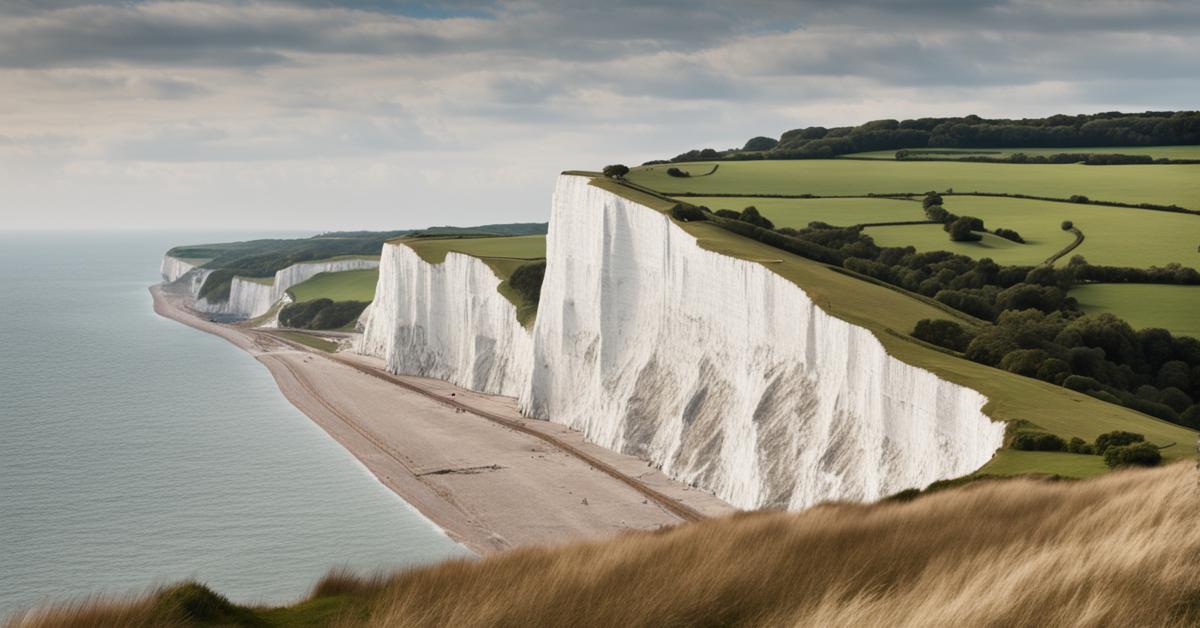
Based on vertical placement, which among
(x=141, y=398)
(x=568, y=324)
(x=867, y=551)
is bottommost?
(x=141, y=398)

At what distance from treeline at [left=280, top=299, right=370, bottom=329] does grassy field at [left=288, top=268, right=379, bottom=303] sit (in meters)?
2.08

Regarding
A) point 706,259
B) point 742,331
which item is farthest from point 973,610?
point 706,259

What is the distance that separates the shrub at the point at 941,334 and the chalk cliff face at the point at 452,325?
120 feet

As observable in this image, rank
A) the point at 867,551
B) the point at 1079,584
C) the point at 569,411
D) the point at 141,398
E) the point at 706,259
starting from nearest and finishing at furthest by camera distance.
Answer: the point at 1079,584 → the point at 867,551 → the point at 706,259 → the point at 569,411 → the point at 141,398

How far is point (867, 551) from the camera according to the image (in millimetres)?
10383

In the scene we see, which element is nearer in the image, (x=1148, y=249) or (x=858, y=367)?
(x=858, y=367)

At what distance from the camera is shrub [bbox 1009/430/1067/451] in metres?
27.8

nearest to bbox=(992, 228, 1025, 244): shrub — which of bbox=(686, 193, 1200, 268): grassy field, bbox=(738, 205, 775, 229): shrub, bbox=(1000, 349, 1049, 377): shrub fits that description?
bbox=(686, 193, 1200, 268): grassy field

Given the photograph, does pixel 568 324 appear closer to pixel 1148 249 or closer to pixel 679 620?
pixel 1148 249

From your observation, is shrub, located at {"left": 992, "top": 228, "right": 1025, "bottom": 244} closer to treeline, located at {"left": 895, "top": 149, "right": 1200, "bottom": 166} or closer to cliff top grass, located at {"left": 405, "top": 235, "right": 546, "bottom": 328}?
treeline, located at {"left": 895, "top": 149, "right": 1200, "bottom": 166}

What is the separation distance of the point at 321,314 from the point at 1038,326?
10028 centimetres

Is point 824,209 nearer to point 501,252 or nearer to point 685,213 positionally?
point 501,252

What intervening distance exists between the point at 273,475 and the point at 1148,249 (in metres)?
55.0

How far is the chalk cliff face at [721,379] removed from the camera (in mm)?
36281
